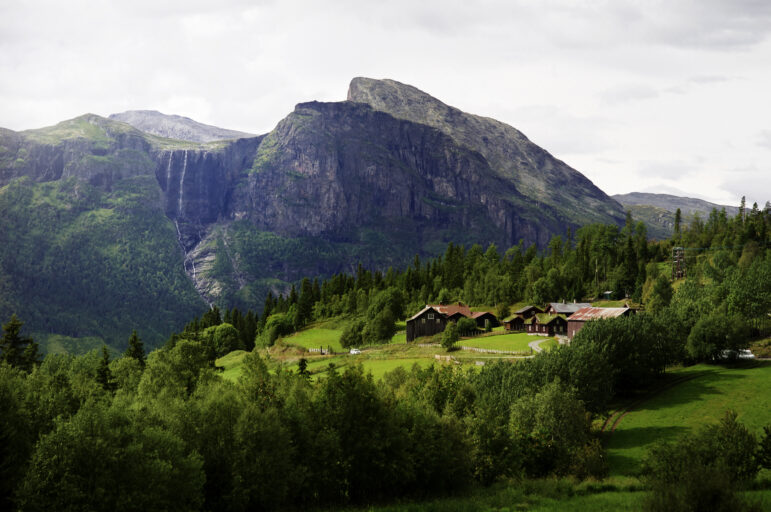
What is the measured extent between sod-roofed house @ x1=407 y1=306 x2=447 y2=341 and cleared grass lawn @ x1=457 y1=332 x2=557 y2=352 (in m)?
11.7

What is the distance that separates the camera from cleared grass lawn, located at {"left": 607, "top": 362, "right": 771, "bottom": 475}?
50.8 metres

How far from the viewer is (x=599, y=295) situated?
5945 inches

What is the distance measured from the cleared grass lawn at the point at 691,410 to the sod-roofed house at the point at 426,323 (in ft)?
182

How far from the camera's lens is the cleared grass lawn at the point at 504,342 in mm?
93731

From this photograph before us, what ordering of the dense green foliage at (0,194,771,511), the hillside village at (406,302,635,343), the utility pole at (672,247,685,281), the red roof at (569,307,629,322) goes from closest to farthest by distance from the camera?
1. the dense green foliage at (0,194,771,511)
2. the red roof at (569,307,629,322)
3. the hillside village at (406,302,635,343)
4. the utility pole at (672,247,685,281)

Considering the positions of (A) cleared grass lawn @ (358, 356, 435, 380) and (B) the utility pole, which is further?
(B) the utility pole

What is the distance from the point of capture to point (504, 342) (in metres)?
99.8

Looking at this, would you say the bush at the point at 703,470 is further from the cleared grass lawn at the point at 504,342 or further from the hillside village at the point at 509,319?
the hillside village at the point at 509,319

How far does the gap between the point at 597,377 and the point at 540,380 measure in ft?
21.4

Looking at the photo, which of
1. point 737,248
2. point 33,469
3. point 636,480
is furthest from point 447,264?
point 33,469

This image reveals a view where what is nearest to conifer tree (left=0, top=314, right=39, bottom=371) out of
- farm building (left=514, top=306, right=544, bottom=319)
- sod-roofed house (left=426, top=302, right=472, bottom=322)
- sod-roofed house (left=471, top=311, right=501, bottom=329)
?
sod-roofed house (left=426, top=302, right=472, bottom=322)

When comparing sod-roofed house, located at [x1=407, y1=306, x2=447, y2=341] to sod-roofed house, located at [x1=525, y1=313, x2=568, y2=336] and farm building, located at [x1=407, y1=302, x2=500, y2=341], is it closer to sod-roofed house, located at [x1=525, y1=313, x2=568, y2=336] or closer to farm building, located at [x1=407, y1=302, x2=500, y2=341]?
farm building, located at [x1=407, y1=302, x2=500, y2=341]

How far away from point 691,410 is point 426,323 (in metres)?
66.5

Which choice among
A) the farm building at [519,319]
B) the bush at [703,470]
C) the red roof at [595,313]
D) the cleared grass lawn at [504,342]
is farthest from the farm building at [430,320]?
the bush at [703,470]
